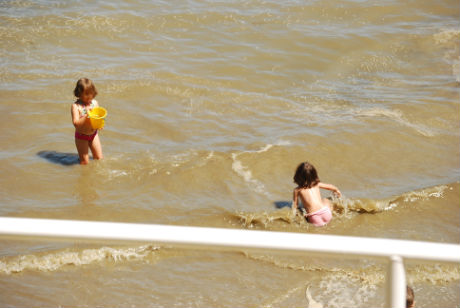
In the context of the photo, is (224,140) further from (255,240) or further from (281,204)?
(255,240)

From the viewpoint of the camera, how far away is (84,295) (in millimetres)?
4609

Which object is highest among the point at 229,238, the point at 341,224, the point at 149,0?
the point at 149,0

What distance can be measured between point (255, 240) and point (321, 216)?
4687 mm

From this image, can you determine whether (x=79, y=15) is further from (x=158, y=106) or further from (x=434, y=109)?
(x=434, y=109)

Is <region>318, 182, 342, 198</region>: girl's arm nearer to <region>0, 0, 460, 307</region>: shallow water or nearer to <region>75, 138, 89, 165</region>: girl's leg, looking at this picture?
<region>0, 0, 460, 307</region>: shallow water

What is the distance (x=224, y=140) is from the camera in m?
8.05

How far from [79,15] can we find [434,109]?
274 inches

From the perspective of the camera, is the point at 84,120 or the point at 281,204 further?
the point at 84,120

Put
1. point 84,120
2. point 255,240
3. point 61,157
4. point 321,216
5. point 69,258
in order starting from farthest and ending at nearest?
point 61,157 < point 84,120 < point 321,216 < point 69,258 < point 255,240

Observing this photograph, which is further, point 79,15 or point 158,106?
point 79,15

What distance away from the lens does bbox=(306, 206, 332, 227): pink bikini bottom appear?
6.33m

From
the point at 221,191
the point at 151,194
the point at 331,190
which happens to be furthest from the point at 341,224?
the point at 151,194

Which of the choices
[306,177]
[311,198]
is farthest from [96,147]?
[311,198]

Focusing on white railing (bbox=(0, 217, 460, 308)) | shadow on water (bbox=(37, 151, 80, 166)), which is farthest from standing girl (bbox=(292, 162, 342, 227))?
white railing (bbox=(0, 217, 460, 308))
